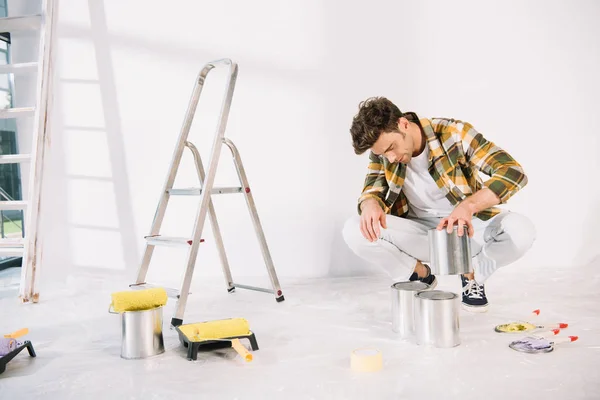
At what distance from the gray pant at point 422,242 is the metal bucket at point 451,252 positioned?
40 cm

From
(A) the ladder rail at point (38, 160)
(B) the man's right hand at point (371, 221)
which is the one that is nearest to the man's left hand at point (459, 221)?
(B) the man's right hand at point (371, 221)

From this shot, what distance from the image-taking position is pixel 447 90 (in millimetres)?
2971

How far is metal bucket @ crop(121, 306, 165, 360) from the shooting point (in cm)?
163

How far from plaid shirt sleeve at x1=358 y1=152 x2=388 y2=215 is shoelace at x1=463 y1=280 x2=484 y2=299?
0.46 meters

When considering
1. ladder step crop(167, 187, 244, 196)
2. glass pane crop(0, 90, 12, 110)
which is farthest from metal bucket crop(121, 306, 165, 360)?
glass pane crop(0, 90, 12, 110)

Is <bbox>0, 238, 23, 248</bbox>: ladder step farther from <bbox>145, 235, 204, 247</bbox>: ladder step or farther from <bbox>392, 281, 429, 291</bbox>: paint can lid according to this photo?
<bbox>392, 281, 429, 291</bbox>: paint can lid

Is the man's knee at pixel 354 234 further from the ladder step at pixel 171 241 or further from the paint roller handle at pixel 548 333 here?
the paint roller handle at pixel 548 333

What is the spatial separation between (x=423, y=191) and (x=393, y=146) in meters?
0.36

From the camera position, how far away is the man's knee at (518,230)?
1965 mm

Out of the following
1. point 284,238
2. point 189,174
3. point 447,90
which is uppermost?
point 447,90

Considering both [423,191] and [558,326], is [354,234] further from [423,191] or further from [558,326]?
[558,326]

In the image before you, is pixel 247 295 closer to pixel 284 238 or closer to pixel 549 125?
pixel 284 238

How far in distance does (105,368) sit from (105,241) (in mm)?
1646

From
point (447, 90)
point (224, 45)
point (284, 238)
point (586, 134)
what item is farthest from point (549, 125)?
point (224, 45)
